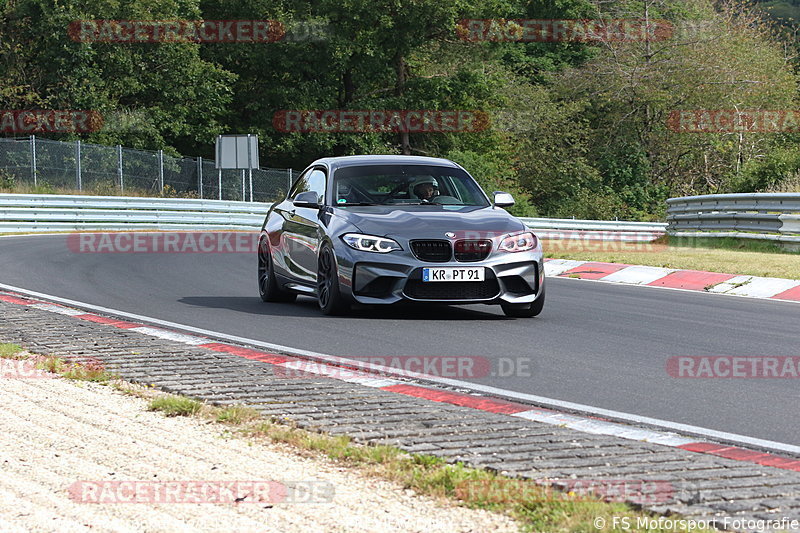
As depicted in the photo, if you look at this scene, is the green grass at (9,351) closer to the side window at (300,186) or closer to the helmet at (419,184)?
the helmet at (419,184)

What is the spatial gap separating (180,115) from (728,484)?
45659 mm

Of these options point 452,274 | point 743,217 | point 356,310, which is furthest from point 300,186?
point 743,217

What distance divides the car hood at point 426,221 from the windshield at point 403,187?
27 centimetres

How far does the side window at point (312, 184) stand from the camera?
506 inches

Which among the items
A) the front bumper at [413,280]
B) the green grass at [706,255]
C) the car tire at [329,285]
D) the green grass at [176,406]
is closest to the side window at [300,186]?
the car tire at [329,285]

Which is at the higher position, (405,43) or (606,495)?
(405,43)

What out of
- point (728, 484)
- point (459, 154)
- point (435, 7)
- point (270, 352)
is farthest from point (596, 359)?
point (435, 7)

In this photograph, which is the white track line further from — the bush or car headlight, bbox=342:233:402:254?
the bush

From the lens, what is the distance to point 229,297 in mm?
14141

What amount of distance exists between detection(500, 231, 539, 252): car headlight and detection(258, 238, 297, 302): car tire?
3001mm

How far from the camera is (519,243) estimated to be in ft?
37.9

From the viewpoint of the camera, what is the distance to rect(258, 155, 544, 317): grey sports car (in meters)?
11.2

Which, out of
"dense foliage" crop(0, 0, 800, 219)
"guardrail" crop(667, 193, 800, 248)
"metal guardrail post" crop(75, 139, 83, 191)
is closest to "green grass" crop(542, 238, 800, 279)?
"guardrail" crop(667, 193, 800, 248)

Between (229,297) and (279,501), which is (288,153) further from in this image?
(279,501)
